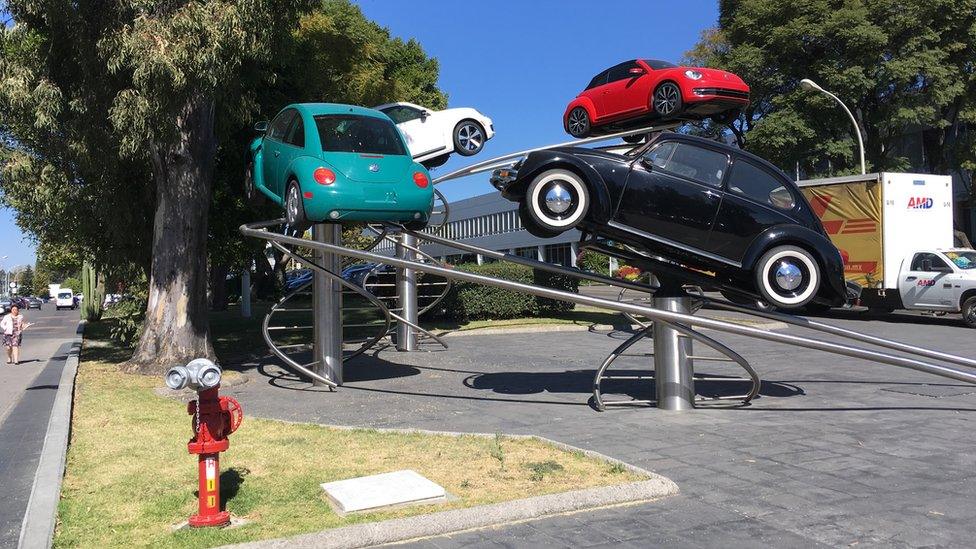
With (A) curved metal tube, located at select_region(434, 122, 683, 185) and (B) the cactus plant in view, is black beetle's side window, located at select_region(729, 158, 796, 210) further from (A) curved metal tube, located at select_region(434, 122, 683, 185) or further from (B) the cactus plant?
(B) the cactus plant

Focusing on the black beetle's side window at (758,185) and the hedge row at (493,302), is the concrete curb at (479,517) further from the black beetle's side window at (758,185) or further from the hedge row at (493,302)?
the hedge row at (493,302)

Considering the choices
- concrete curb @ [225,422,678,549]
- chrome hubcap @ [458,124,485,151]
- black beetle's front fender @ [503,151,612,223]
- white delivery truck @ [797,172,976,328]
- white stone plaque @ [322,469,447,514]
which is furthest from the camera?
white delivery truck @ [797,172,976,328]

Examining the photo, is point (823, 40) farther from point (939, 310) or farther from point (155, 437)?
point (155, 437)

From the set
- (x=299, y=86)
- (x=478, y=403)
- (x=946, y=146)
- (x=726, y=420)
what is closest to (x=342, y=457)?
(x=478, y=403)

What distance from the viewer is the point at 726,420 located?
8.62 meters

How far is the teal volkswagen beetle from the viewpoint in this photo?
939 cm

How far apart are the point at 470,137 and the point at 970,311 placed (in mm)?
13831

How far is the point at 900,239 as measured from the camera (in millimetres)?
21031

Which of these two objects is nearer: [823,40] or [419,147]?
[419,147]

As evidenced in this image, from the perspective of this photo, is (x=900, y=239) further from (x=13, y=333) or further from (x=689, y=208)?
(x=13, y=333)

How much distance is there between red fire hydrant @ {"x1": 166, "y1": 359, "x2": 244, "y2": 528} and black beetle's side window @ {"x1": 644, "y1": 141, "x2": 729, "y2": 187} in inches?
206

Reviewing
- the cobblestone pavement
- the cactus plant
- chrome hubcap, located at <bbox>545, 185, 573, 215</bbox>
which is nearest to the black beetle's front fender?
chrome hubcap, located at <bbox>545, 185, 573, 215</bbox>

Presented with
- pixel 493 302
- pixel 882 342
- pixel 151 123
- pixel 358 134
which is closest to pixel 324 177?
pixel 358 134

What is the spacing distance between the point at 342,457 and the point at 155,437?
2.51 metres
